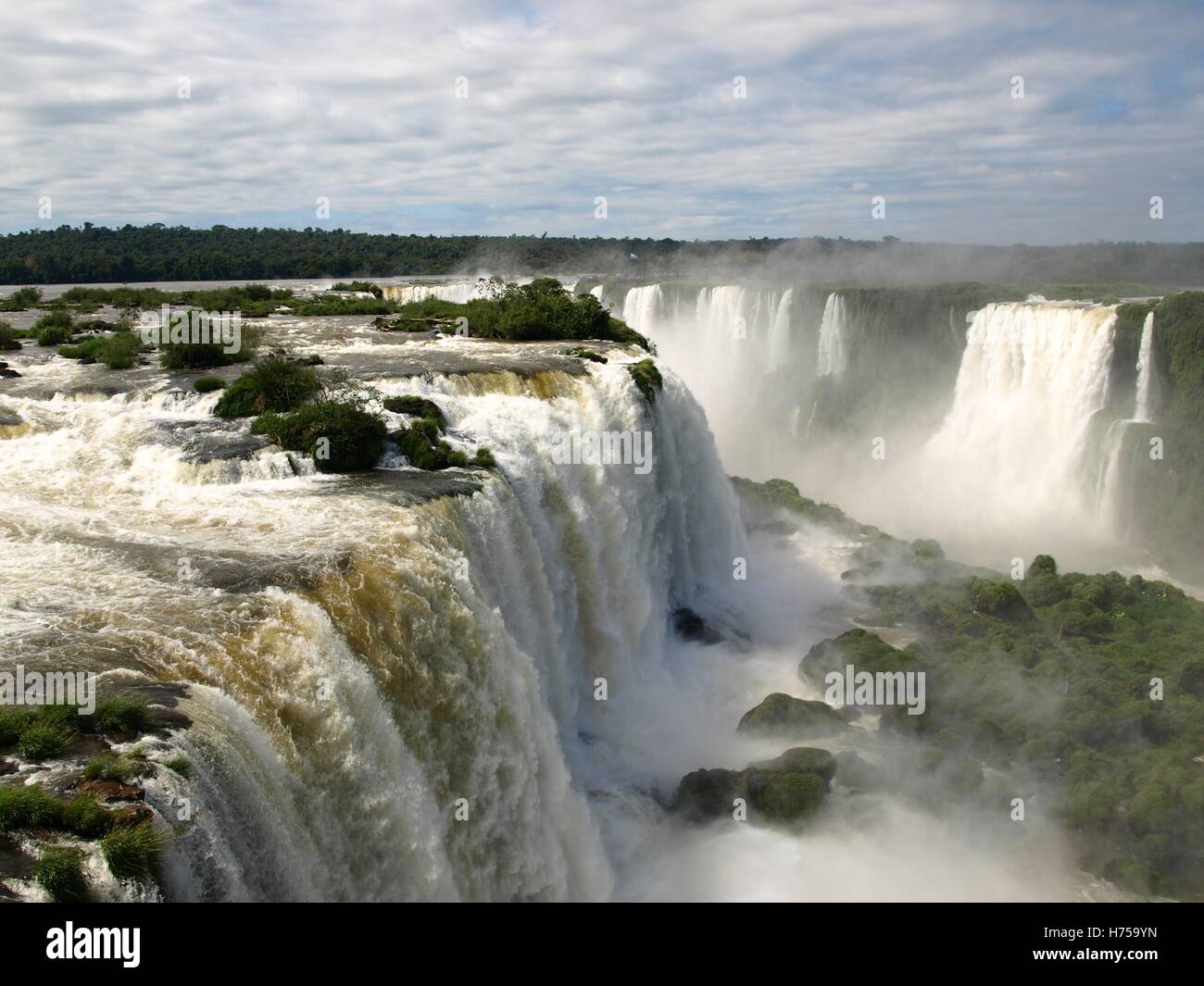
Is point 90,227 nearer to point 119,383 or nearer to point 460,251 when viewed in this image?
point 460,251

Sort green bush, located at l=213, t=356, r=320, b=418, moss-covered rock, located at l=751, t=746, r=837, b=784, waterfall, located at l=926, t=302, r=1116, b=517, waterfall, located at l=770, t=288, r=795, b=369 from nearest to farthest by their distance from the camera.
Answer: moss-covered rock, located at l=751, t=746, r=837, b=784 < green bush, located at l=213, t=356, r=320, b=418 < waterfall, located at l=926, t=302, r=1116, b=517 < waterfall, located at l=770, t=288, r=795, b=369

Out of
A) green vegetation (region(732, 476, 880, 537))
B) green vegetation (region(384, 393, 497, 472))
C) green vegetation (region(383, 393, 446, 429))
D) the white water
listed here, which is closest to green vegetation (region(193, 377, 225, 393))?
green vegetation (region(383, 393, 446, 429))

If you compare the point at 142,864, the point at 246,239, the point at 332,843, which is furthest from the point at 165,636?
the point at 246,239

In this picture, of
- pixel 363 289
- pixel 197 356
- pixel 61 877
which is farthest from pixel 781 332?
pixel 61 877

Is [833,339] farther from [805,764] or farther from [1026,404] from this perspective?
[805,764]

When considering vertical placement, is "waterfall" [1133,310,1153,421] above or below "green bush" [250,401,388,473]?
above

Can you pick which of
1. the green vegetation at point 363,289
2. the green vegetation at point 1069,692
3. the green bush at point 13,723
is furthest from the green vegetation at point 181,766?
the green vegetation at point 363,289

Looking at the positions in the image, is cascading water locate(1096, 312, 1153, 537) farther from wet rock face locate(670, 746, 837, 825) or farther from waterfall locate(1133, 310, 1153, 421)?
wet rock face locate(670, 746, 837, 825)
